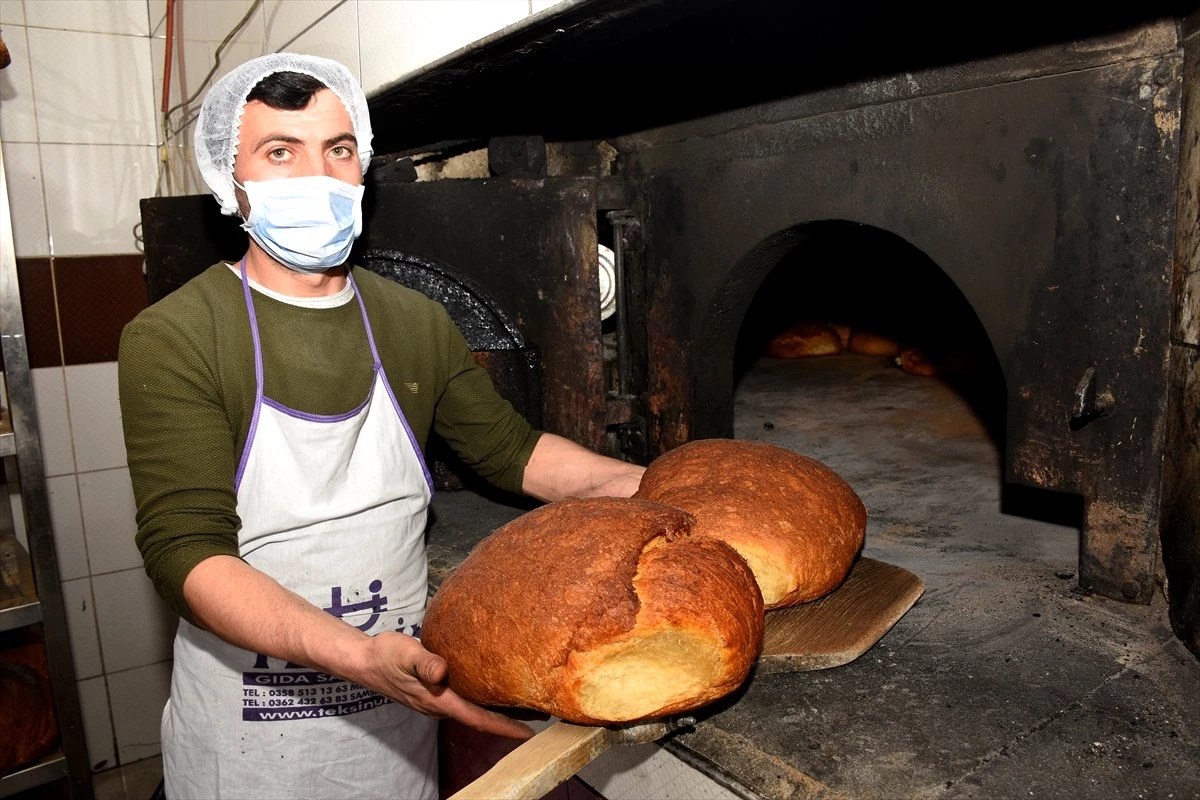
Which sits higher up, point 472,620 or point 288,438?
point 288,438

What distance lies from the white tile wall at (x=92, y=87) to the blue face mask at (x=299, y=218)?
8.69ft

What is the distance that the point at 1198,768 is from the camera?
95 centimetres

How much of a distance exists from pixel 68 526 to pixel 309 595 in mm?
2724

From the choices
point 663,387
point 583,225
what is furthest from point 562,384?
point 583,225

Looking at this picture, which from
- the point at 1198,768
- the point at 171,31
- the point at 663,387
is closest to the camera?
the point at 1198,768

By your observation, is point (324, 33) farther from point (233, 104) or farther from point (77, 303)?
point (77, 303)

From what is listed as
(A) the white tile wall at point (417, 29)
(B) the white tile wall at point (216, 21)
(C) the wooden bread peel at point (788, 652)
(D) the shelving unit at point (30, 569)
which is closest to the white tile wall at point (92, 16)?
(B) the white tile wall at point (216, 21)

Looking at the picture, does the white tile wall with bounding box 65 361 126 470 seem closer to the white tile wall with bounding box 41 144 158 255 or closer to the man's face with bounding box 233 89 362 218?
the white tile wall with bounding box 41 144 158 255

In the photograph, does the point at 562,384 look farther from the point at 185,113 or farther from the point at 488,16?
the point at 185,113

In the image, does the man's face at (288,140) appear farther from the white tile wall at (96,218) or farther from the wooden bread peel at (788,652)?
the white tile wall at (96,218)

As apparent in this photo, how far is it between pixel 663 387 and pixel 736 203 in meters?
0.51

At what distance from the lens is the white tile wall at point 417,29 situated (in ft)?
5.20

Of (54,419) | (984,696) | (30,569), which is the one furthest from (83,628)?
(984,696)

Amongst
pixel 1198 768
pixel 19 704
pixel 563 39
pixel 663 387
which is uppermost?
pixel 563 39
